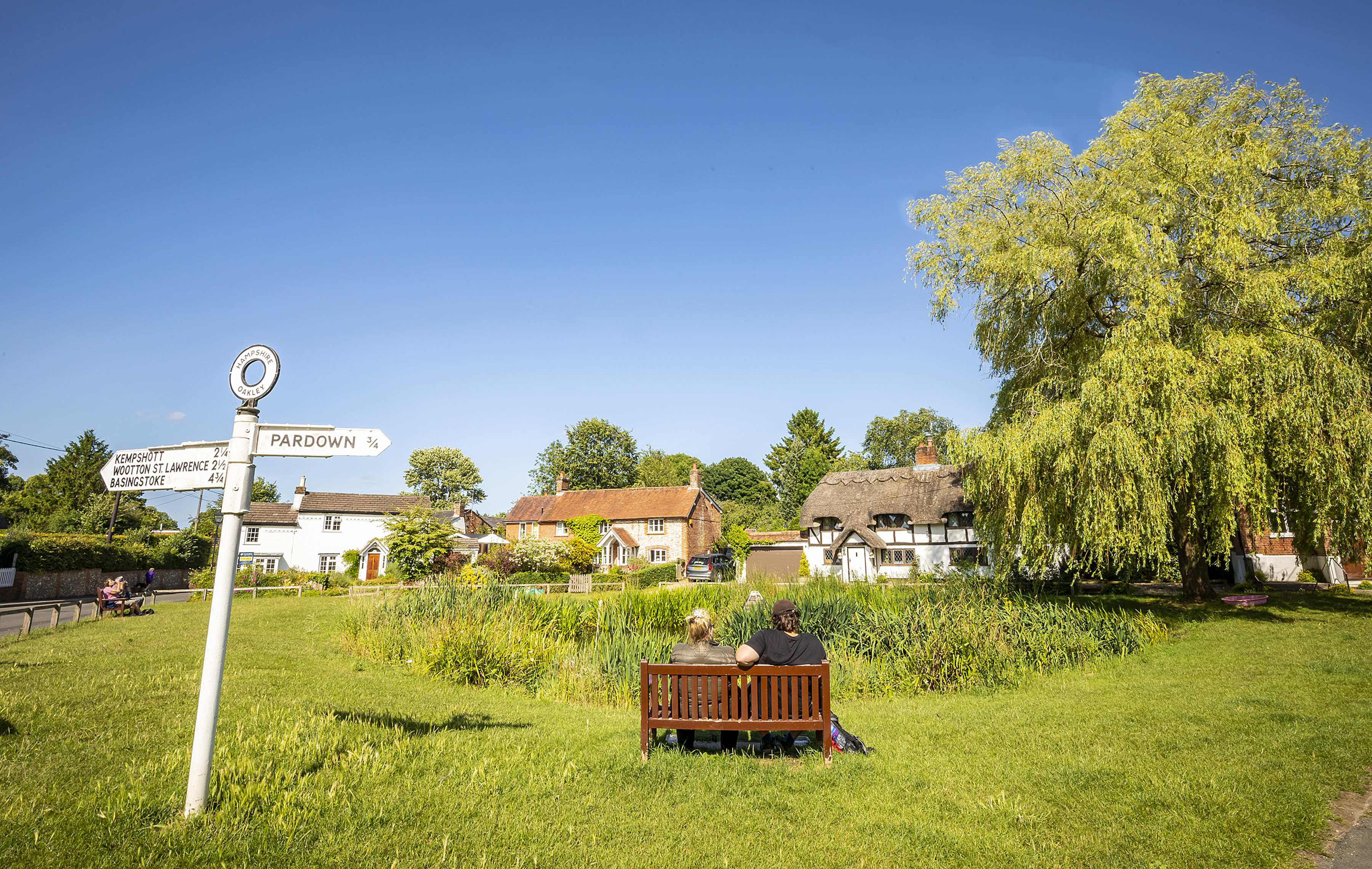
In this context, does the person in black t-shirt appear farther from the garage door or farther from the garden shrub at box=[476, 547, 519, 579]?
the garage door

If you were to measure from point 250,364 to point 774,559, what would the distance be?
3960cm

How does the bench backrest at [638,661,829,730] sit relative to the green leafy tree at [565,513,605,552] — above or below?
below

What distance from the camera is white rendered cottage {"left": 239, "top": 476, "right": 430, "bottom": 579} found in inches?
1794

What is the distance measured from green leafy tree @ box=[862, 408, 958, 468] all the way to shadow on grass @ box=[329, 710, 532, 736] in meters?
68.2

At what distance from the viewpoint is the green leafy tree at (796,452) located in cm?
7038

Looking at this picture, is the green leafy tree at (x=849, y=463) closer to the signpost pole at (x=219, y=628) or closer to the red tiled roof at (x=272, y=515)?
the red tiled roof at (x=272, y=515)

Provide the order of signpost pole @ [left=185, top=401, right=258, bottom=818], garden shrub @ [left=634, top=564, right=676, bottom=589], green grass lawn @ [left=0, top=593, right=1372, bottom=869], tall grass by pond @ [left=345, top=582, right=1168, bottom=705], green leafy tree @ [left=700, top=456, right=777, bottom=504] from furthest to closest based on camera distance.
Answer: green leafy tree @ [left=700, top=456, right=777, bottom=504] < garden shrub @ [left=634, top=564, right=676, bottom=589] < tall grass by pond @ [left=345, top=582, right=1168, bottom=705] < signpost pole @ [left=185, top=401, right=258, bottom=818] < green grass lawn @ [left=0, top=593, right=1372, bottom=869]

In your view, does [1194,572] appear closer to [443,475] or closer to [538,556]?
[538,556]

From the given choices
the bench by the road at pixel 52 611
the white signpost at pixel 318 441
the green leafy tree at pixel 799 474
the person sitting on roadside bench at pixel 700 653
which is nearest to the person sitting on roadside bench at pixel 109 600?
the bench by the road at pixel 52 611

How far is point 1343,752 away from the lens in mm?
5512

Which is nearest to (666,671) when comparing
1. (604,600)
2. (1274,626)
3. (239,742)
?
(239,742)

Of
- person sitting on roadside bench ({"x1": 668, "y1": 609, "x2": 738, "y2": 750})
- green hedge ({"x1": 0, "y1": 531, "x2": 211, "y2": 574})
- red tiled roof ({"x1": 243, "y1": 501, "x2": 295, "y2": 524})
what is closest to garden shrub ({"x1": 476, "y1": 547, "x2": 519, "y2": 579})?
green hedge ({"x1": 0, "y1": 531, "x2": 211, "y2": 574})

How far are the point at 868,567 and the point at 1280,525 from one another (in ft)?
67.6

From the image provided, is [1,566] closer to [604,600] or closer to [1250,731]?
[604,600]
